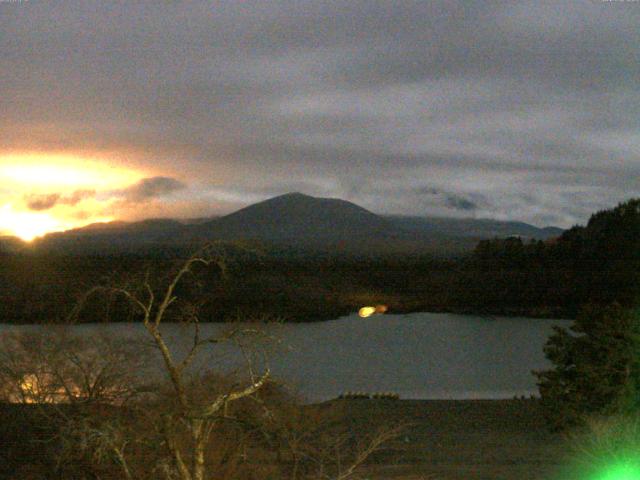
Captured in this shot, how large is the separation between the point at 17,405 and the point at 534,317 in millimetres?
35366

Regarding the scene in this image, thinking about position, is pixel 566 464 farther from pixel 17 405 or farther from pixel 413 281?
pixel 413 281

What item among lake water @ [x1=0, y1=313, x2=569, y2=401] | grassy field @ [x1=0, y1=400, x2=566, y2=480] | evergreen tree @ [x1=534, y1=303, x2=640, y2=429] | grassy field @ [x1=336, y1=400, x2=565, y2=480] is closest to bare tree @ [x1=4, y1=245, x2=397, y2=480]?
grassy field @ [x1=0, y1=400, x2=566, y2=480]

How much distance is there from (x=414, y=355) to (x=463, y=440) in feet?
54.6

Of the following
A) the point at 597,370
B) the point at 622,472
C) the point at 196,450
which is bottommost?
the point at 622,472

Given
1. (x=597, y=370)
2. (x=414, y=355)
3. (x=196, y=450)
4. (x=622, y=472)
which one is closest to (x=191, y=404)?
(x=196, y=450)

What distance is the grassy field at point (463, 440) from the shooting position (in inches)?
491

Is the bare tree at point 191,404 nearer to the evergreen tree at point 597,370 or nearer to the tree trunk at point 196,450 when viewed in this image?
the tree trunk at point 196,450

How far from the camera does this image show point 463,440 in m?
15.8

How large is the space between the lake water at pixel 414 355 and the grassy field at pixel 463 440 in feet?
10.1

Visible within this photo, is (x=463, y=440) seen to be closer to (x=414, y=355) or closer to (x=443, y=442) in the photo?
(x=443, y=442)

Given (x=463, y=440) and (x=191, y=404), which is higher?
(x=191, y=404)

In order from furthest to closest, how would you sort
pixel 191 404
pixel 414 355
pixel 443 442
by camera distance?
pixel 414 355
pixel 443 442
pixel 191 404

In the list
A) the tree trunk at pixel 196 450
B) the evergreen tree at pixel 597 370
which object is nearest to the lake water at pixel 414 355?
the evergreen tree at pixel 597 370

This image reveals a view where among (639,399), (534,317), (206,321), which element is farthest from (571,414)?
(534,317)
